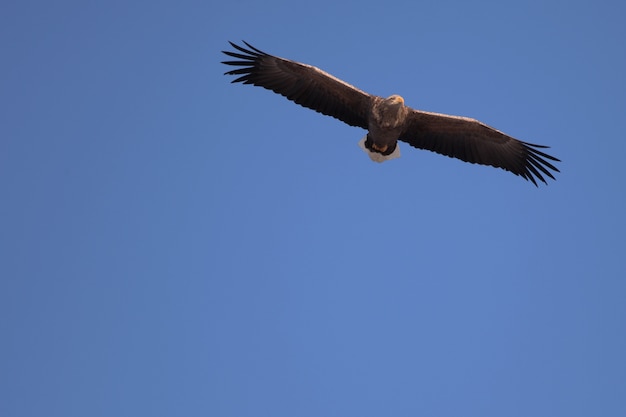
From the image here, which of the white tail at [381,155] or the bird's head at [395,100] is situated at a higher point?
the bird's head at [395,100]

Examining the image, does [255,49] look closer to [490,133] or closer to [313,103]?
[313,103]

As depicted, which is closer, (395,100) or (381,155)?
(395,100)

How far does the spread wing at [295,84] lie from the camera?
1225cm

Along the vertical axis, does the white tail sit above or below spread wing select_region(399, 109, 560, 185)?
below

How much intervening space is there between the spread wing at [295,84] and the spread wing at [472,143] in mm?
840

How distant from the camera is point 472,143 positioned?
12.6 m

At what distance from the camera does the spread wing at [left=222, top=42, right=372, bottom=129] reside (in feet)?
40.2

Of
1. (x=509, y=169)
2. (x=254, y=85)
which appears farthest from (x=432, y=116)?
(x=254, y=85)

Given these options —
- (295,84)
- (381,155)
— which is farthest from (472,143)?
(295,84)

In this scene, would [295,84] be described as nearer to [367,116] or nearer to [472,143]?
[367,116]

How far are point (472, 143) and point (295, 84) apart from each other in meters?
2.83

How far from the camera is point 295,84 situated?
12367mm

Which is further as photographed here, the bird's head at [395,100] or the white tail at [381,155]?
the white tail at [381,155]

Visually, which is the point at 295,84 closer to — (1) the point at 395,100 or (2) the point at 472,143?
(1) the point at 395,100
